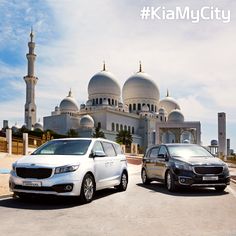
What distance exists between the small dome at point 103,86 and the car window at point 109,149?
286 ft

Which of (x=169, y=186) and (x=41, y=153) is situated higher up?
(x=41, y=153)

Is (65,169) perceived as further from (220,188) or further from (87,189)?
(220,188)

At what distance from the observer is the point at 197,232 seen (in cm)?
593

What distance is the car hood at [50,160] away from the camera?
8742mm

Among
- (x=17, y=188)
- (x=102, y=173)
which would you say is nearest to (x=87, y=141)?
(x=102, y=173)

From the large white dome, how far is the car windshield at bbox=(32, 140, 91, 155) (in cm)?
9014

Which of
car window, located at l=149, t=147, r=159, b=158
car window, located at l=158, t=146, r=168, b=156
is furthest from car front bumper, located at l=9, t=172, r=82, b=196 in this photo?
car window, located at l=149, t=147, r=159, b=158

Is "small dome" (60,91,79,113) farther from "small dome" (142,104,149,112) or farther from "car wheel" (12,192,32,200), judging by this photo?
"car wheel" (12,192,32,200)

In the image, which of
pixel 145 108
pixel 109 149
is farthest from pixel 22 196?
pixel 145 108

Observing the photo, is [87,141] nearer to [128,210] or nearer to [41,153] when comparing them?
[41,153]

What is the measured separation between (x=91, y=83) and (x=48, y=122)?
14288 mm

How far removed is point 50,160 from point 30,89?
7919 centimetres

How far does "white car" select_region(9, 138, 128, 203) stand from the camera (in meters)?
8.57

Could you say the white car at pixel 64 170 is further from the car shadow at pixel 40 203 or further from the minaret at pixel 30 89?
the minaret at pixel 30 89
